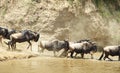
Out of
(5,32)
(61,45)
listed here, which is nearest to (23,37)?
(5,32)

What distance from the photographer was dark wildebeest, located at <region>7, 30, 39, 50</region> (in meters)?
21.7

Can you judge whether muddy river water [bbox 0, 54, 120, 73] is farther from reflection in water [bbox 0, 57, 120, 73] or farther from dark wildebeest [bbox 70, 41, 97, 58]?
dark wildebeest [bbox 70, 41, 97, 58]

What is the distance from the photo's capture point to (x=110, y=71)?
1583 centimetres

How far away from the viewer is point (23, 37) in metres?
22.2

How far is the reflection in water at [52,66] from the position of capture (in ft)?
50.8

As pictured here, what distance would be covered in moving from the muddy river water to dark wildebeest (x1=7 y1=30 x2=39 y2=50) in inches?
102

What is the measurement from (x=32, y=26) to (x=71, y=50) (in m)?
4.32

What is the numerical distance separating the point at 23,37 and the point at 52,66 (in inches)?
222

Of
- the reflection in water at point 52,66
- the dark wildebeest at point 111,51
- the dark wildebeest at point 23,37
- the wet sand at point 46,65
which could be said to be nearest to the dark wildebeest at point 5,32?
the dark wildebeest at point 23,37

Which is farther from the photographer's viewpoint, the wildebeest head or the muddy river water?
the wildebeest head

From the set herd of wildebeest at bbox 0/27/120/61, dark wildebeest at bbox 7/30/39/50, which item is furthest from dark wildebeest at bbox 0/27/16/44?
dark wildebeest at bbox 7/30/39/50

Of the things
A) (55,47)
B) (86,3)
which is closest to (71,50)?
(55,47)

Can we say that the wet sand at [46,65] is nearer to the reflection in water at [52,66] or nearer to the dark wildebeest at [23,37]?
the reflection in water at [52,66]

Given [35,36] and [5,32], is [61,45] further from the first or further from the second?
[5,32]
